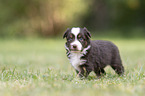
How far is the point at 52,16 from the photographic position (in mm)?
23219

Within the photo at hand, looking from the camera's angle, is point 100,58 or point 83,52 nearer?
point 83,52

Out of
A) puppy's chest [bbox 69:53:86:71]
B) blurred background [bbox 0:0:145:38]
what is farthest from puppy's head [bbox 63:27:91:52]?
blurred background [bbox 0:0:145:38]

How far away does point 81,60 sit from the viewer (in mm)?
4871

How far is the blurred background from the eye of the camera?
22594 millimetres

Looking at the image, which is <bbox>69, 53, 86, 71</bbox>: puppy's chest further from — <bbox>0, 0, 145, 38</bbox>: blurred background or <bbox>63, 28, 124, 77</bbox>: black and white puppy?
<bbox>0, 0, 145, 38</bbox>: blurred background

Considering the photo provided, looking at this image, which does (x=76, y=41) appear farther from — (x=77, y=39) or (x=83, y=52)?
(x=83, y=52)

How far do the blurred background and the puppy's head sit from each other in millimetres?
17602

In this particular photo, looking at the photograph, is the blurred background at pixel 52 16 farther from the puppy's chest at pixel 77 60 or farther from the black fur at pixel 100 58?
the puppy's chest at pixel 77 60

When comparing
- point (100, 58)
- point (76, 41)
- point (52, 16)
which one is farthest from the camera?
point (52, 16)

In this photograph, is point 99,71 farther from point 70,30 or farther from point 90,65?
point 70,30

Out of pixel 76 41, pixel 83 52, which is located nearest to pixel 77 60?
pixel 83 52

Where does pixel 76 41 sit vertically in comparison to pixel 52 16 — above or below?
below

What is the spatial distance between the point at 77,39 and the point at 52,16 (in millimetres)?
18740

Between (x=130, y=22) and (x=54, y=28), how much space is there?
29.3ft
